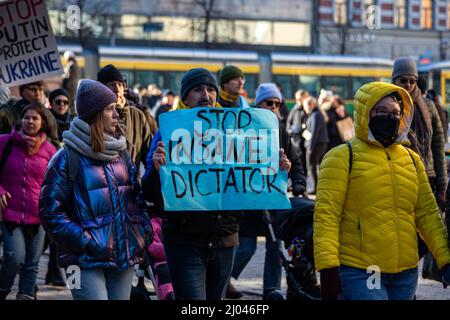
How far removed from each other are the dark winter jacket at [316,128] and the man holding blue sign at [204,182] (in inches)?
518

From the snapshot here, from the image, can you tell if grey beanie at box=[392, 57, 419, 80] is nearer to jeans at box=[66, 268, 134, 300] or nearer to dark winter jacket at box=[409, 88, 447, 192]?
dark winter jacket at box=[409, 88, 447, 192]

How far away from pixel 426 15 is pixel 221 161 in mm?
70603

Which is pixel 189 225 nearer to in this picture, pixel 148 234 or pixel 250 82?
pixel 148 234

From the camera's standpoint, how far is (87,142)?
19.6 feet

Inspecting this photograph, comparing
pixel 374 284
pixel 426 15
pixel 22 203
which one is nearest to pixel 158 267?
pixel 22 203

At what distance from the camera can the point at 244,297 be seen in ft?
32.2

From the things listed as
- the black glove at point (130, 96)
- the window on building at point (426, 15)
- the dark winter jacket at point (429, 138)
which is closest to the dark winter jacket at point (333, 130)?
the dark winter jacket at point (429, 138)

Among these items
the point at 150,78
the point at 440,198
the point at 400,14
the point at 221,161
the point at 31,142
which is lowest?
the point at 400,14

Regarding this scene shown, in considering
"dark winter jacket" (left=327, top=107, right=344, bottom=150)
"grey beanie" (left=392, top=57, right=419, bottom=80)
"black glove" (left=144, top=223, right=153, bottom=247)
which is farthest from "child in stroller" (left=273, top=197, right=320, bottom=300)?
"dark winter jacket" (left=327, top=107, right=344, bottom=150)

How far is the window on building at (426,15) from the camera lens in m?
75.0

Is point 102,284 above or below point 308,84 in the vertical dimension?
above

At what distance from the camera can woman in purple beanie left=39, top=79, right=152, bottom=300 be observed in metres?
5.88

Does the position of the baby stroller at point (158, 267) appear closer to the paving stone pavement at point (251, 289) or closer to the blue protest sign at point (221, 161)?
the blue protest sign at point (221, 161)

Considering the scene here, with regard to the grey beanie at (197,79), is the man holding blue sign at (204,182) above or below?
below
